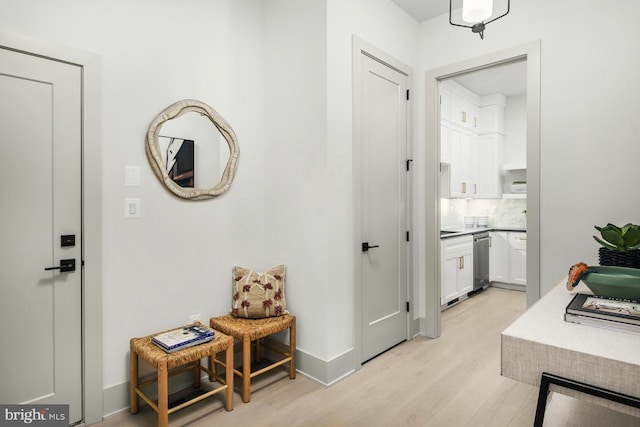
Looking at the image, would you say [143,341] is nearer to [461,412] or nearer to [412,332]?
[461,412]

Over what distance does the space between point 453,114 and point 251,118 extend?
122 inches

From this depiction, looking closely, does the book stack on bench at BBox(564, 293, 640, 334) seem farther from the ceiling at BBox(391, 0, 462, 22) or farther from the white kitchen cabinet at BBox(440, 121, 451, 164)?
the white kitchen cabinet at BBox(440, 121, 451, 164)

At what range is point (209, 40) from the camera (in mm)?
2514

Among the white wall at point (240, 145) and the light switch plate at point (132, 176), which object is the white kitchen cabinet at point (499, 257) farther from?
the light switch plate at point (132, 176)

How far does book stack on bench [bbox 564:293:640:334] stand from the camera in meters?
1.16

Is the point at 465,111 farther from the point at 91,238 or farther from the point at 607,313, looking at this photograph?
the point at 91,238

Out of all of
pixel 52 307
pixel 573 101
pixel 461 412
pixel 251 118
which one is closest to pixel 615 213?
pixel 573 101

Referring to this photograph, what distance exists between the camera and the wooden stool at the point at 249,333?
7.41 ft

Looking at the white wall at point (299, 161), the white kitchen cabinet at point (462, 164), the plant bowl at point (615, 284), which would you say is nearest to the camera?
the plant bowl at point (615, 284)

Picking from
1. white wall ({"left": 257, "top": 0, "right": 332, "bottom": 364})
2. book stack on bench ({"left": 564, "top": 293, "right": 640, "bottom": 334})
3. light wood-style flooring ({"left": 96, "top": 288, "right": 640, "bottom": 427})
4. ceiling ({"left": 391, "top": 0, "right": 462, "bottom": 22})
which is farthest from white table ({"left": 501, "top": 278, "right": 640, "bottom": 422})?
ceiling ({"left": 391, "top": 0, "right": 462, "bottom": 22})

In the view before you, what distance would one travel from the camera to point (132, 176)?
217 centimetres
